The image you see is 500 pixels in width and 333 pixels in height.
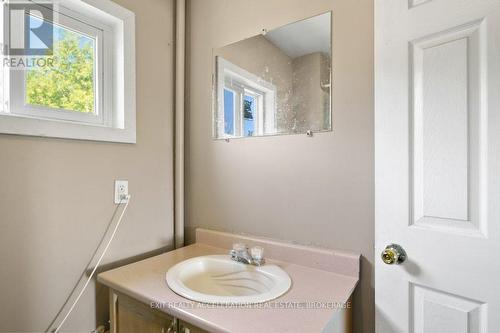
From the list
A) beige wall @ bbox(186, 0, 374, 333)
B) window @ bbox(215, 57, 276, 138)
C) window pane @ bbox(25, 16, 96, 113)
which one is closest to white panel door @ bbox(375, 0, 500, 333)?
beige wall @ bbox(186, 0, 374, 333)

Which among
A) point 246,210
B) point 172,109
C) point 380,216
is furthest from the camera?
point 172,109

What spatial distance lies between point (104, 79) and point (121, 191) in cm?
54

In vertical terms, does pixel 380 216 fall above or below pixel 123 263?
above

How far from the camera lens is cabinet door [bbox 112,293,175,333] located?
2.88 ft

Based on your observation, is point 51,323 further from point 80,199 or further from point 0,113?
point 0,113

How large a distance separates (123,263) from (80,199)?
0.37 meters

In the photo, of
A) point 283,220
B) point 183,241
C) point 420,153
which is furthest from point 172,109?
point 420,153

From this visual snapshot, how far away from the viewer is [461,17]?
0.71m

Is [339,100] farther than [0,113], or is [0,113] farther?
[339,100]

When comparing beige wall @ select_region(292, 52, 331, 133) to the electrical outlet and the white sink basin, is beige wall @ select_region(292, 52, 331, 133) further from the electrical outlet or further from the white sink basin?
the electrical outlet

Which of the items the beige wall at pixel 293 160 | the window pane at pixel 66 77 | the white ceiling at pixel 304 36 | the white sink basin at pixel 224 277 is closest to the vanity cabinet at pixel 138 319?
the white sink basin at pixel 224 277

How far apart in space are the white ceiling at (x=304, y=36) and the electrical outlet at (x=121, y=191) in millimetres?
970

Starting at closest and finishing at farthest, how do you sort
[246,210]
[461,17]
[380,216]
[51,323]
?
1. [461,17]
2. [380,216]
3. [51,323]
4. [246,210]

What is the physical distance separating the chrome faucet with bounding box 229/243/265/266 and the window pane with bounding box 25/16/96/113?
3.06 feet
